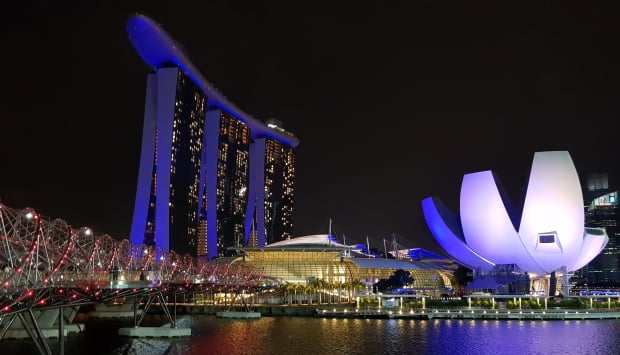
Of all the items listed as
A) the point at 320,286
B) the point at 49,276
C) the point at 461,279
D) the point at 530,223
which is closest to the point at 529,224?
the point at 530,223

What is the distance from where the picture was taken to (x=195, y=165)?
97.9 meters

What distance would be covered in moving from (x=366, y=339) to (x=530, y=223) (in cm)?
3772

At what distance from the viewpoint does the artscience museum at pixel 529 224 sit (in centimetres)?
6650

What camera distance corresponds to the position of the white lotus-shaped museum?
66438 mm

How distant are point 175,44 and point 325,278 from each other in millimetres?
35816

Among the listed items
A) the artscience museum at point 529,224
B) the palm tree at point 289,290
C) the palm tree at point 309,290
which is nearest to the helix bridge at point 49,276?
the palm tree at point 289,290

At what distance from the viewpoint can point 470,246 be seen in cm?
7256

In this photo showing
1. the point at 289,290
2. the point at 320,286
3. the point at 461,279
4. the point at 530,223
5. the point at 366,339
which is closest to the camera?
the point at 366,339

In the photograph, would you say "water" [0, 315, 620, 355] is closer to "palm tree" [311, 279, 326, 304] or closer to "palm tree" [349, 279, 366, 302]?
"palm tree" [311, 279, 326, 304]

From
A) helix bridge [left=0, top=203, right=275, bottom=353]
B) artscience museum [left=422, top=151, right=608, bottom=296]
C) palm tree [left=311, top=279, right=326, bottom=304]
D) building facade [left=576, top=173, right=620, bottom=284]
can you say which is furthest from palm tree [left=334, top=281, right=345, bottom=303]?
building facade [left=576, top=173, right=620, bottom=284]

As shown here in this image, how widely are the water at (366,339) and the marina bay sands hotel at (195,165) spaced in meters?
37.0

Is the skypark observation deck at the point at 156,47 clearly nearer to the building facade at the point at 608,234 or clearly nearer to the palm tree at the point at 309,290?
the palm tree at the point at 309,290

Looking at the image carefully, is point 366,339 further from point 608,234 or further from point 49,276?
point 608,234

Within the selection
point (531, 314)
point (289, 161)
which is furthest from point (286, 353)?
point (289, 161)
